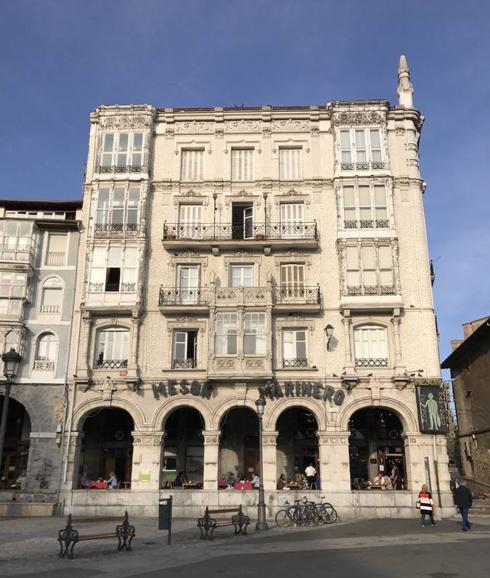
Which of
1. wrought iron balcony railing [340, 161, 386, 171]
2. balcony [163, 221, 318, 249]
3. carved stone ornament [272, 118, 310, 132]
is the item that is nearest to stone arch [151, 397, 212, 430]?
balcony [163, 221, 318, 249]

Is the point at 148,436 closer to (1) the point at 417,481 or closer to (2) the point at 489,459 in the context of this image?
(1) the point at 417,481

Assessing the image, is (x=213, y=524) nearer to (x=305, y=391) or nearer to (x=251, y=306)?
(x=305, y=391)

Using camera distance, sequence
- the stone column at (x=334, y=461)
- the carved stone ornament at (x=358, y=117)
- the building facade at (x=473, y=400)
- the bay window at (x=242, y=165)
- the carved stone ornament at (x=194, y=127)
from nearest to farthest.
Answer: the stone column at (x=334, y=461) → the carved stone ornament at (x=358, y=117) → the bay window at (x=242, y=165) → the carved stone ornament at (x=194, y=127) → the building facade at (x=473, y=400)

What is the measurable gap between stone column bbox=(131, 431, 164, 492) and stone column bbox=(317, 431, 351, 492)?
7933 millimetres

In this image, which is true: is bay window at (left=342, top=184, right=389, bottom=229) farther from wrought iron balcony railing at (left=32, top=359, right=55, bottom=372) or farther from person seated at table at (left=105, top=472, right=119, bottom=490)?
person seated at table at (left=105, top=472, right=119, bottom=490)

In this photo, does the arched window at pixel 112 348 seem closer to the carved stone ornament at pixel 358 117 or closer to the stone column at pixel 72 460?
the stone column at pixel 72 460

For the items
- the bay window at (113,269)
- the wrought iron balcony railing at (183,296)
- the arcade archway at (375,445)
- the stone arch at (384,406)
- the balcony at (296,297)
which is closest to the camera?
the stone arch at (384,406)

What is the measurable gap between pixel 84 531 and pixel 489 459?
2751 centimetres

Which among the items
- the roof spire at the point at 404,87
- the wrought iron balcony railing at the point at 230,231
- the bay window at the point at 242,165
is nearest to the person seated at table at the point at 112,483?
the wrought iron balcony railing at the point at 230,231

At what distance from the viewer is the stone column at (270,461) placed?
88.0 ft

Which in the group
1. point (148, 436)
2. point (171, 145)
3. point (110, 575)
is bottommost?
point (110, 575)

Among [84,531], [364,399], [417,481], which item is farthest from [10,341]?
[417,481]

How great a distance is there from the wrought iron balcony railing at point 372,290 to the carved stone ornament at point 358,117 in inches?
393

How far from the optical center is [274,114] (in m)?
33.0
